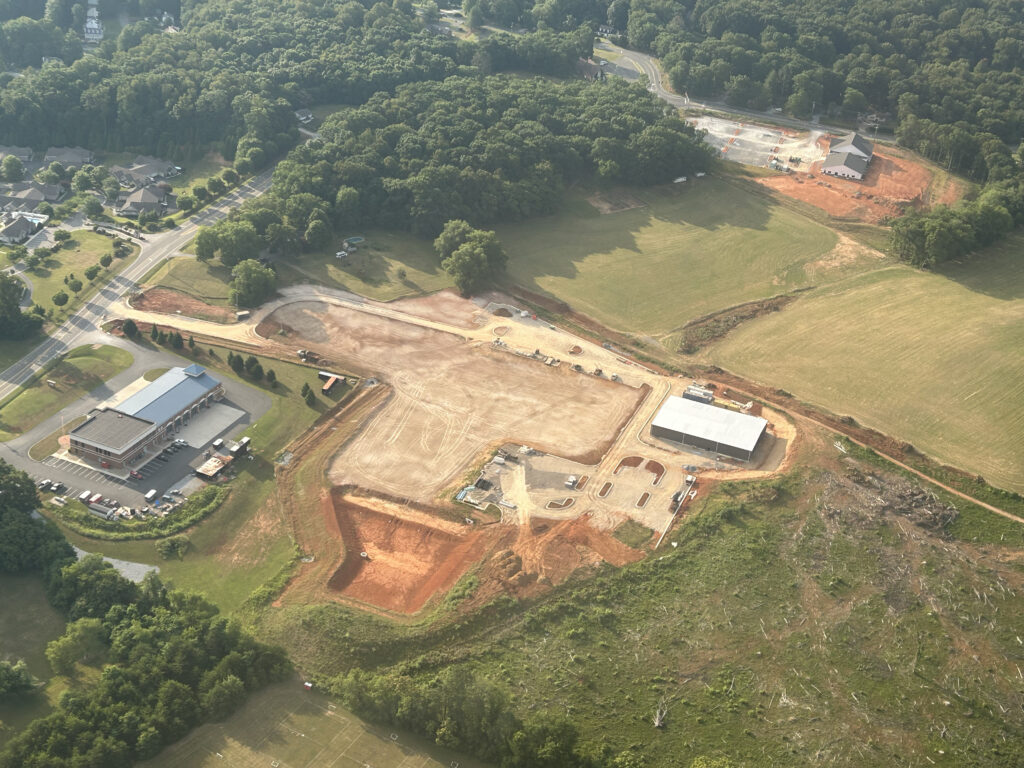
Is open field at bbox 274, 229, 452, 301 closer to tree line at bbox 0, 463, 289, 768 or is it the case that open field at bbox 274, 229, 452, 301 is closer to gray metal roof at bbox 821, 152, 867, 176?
tree line at bbox 0, 463, 289, 768

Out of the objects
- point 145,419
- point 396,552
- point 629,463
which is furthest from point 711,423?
point 145,419

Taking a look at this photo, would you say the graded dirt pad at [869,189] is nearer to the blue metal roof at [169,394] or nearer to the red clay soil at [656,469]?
the red clay soil at [656,469]

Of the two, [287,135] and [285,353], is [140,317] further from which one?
[287,135]

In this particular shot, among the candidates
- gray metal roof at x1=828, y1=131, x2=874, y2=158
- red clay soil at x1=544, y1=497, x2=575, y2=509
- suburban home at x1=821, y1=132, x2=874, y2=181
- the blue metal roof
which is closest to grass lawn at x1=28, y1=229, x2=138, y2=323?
the blue metal roof

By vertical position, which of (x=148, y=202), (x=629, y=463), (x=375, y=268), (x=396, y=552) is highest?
(x=375, y=268)

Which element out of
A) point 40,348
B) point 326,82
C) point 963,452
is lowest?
point 40,348

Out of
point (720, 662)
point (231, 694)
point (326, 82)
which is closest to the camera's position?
point (231, 694)

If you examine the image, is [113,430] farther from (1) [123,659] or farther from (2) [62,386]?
(1) [123,659]

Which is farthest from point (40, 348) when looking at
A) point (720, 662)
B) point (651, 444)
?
point (720, 662)
